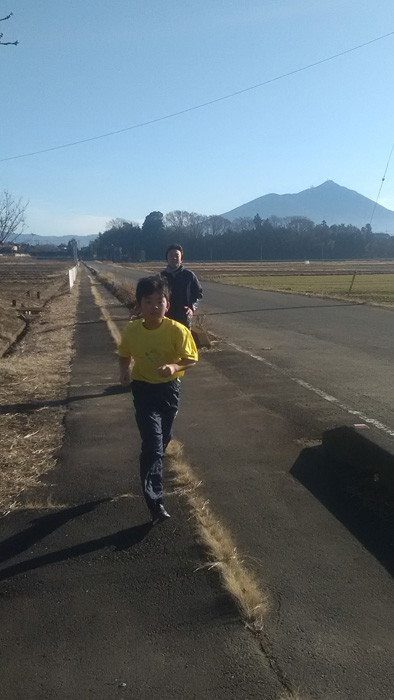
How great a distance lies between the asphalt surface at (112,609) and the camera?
2820 millimetres

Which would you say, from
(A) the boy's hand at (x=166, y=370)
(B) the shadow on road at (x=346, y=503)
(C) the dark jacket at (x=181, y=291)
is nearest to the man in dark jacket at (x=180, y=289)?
(C) the dark jacket at (x=181, y=291)

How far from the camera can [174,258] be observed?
8.23 metres

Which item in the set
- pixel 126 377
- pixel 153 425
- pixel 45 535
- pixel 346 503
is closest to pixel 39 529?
pixel 45 535

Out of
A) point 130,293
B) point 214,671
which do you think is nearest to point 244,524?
point 214,671

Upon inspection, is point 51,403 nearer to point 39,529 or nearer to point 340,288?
point 39,529

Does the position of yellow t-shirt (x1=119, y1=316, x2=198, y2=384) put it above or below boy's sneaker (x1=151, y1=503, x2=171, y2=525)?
above

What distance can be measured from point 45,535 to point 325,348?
9.91 meters

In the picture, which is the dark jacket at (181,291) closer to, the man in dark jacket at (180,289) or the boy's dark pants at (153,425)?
the man in dark jacket at (180,289)

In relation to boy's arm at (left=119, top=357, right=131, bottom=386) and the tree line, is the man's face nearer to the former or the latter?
boy's arm at (left=119, top=357, right=131, bottom=386)

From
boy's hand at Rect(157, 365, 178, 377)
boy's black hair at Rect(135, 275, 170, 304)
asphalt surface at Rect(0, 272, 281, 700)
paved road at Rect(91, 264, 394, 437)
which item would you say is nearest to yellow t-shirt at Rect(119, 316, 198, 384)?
boy's hand at Rect(157, 365, 178, 377)

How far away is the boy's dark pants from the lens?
4.47 meters

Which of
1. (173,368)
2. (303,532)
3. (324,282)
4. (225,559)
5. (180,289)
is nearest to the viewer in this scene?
(225,559)

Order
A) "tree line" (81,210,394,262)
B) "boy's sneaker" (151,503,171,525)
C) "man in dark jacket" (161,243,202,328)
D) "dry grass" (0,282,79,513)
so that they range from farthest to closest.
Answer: "tree line" (81,210,394,262)
"man in dark jacket" (161,243,202,328)
"dry grass" (0,282,79,513)
"boy's sneaker" (151,503,171,525)

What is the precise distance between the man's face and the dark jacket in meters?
0.11
